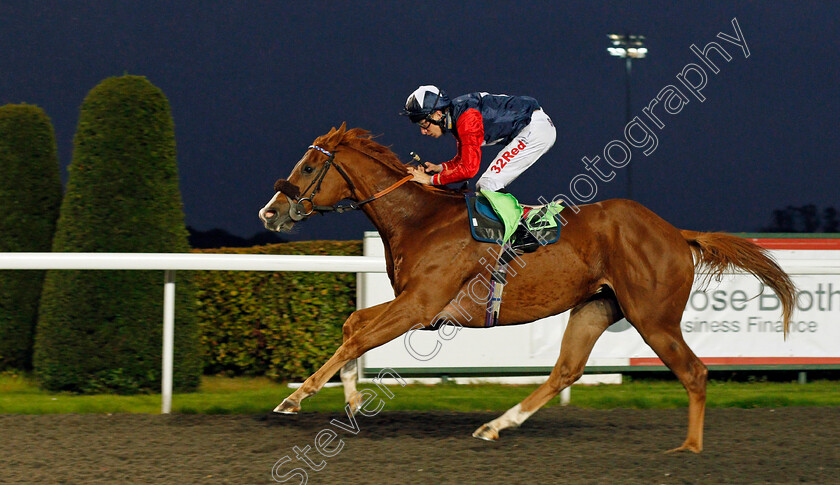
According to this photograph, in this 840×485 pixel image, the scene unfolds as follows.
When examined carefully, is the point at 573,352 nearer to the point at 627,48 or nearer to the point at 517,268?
the point at 517,268

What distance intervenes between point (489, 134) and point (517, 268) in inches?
29.0

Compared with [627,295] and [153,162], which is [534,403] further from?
[153,162]

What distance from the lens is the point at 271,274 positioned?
6.03m

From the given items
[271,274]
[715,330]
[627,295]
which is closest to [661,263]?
[627,295]

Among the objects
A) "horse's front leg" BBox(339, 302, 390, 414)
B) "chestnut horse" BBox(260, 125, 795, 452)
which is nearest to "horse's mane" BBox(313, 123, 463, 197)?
"chestnut horse" BBox(260, 125, 795, 452)

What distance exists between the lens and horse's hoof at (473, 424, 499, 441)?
3762 millimetres

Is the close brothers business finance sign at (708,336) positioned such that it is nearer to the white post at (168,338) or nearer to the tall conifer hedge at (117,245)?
the tall conifer hedge at (117,245)

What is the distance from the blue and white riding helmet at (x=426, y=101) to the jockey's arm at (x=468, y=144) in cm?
13

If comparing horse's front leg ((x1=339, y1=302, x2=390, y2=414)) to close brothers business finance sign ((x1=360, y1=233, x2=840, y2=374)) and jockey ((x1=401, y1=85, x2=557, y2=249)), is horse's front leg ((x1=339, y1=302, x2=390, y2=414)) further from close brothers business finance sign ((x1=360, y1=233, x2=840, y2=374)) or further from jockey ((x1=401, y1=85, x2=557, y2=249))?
close brothers business finance sign ((x1=360, y1=233, x2=840, y2=374))

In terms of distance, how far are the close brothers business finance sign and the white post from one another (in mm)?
1759

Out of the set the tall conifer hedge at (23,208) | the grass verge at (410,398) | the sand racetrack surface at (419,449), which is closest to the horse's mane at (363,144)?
the sand racetrack surface at (419,449)

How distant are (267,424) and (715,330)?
3940mm

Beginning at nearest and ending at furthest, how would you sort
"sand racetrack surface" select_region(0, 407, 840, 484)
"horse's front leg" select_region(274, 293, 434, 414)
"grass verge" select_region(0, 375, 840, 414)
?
"sand racetrack surface" select_region(0, 407, 840, 484) → "horse's front leg" select_region(274, 293, 434, 414) → "grass verge" select_region(0, 375, 840, 414)

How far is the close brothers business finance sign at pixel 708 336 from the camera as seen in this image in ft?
19.5
